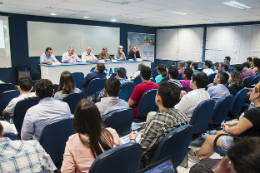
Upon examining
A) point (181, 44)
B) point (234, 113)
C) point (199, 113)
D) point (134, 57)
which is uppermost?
point (181, 44)

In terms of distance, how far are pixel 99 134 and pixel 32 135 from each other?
3.23 feet

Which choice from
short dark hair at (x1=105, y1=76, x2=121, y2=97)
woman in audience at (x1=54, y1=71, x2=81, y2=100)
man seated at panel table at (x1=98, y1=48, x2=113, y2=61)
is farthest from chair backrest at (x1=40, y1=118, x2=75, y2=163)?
man seated at panel table at (x1=98, y1=48, x2=113, y2=61)

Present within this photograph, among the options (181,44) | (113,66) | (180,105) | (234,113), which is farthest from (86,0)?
(181,44)

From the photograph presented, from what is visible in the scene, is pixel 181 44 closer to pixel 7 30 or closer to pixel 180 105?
pixel 7 30

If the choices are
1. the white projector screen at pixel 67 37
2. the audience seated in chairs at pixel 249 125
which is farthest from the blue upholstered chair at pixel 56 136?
the white projector screen at pixel 67 37

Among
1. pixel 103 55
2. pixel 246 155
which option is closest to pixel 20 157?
pixel 246 155

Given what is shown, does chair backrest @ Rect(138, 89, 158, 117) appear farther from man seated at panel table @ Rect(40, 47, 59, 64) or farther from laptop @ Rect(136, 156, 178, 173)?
man seated at panel table @ Rect(40, 47, 59, 64)

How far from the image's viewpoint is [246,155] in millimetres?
850

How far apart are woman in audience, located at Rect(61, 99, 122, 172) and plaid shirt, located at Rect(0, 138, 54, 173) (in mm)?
160

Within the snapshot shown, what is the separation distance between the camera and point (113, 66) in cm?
736

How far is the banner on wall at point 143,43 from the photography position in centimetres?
1115

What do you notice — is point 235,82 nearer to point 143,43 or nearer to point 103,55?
point 103,55

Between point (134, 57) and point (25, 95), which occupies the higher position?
point (134, 57)

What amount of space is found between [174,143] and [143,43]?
10763 millimetres
